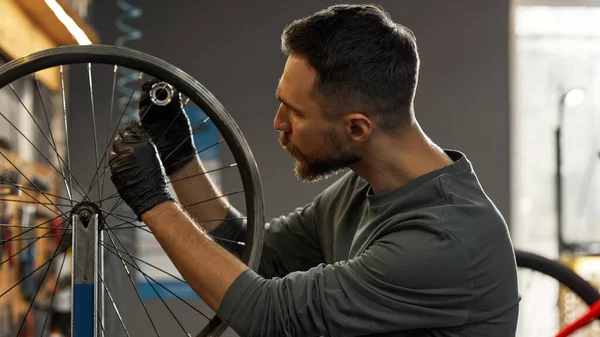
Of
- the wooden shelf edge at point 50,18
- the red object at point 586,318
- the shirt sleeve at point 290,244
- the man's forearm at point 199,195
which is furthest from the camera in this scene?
the wooden shelf edge at point 50,18

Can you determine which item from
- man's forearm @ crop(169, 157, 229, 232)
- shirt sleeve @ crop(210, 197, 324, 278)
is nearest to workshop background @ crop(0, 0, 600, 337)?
shirt sleeve @ crop(210, 197, 324, 278)

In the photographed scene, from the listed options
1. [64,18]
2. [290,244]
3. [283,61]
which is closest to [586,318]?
[290,244]

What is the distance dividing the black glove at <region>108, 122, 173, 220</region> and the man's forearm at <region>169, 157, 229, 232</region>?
246 mm

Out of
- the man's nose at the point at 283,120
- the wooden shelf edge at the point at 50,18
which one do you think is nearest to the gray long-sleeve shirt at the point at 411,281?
the man's nose at the point at 283,120

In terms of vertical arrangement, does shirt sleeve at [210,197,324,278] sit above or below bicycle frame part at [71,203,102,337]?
below

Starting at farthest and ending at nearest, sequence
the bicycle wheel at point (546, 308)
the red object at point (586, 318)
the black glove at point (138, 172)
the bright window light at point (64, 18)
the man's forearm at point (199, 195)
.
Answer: the bicycle wheel at point (546, 308), the bright window light at point (64, 18), the man's forearm at point (199, 195), the black glove at point (138, 172), the red object at point (586, 318)

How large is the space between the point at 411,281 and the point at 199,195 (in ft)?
1.68

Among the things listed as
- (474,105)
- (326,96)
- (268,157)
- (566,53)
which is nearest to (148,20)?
(268,157)

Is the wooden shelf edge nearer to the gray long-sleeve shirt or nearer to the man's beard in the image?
the man's beard

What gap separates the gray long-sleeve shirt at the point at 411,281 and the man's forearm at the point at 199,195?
321 millimetres

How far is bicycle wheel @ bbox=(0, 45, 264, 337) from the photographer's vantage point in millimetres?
1352

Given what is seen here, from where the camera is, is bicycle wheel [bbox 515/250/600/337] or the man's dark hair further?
bicycle wheel [bbox 515/250/600/337]

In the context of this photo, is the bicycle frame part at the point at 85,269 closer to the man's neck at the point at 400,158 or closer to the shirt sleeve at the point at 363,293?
the shirt sleeve at the point at 363,293

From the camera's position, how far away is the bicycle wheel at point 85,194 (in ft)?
4.43
